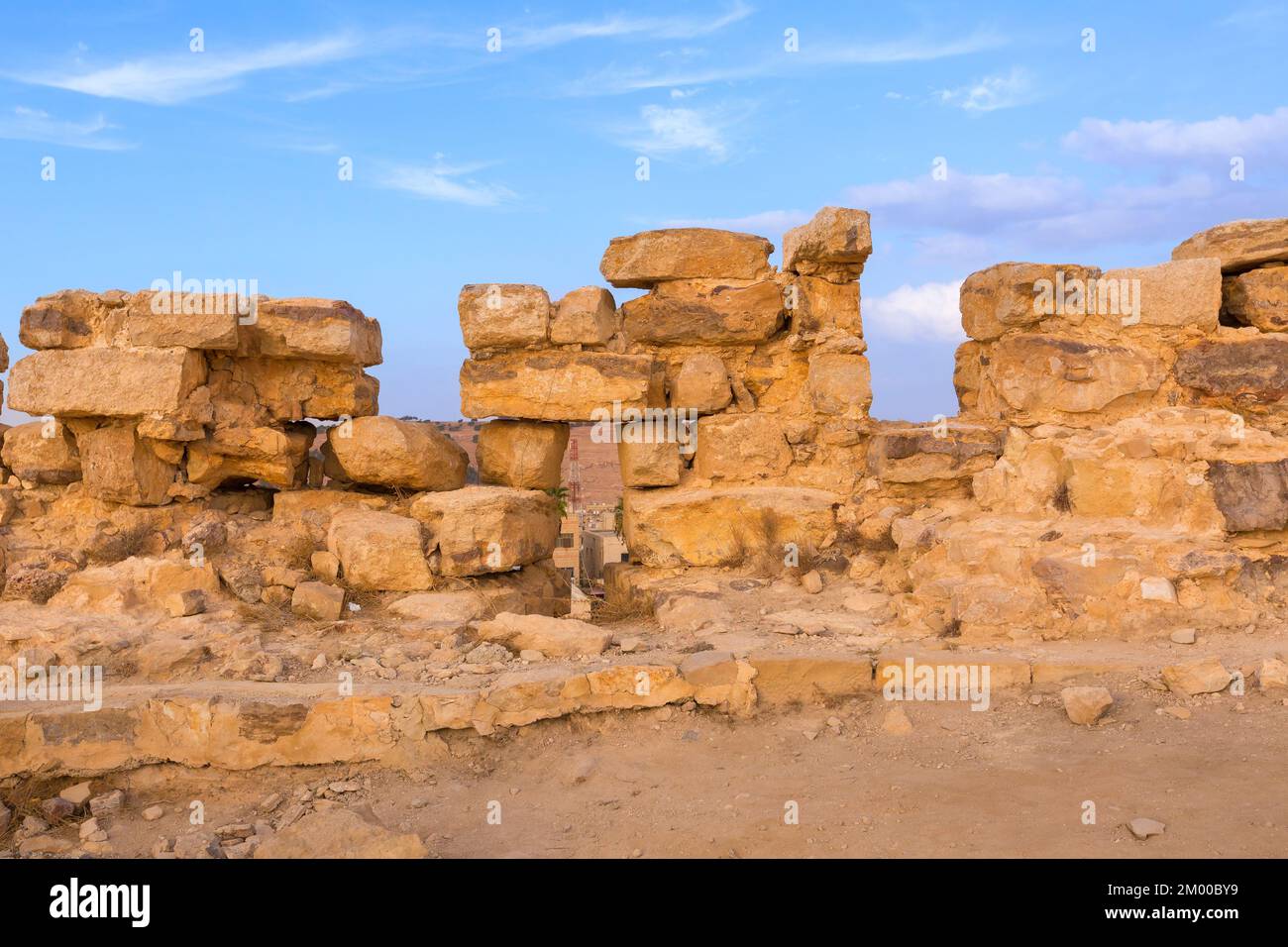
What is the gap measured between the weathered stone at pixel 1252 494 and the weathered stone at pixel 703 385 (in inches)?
111

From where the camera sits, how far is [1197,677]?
4004 mm

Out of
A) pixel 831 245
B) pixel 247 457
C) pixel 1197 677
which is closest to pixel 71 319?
pixel 247 457

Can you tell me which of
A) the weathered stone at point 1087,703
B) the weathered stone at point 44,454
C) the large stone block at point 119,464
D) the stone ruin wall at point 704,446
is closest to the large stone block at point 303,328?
the stone ruin wall at point 704,446

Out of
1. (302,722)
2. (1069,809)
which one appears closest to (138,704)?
(302,722)

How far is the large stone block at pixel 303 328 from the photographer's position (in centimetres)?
603

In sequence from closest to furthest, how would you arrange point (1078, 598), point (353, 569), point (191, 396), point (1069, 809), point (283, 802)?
point (1069, 809), point (283, 802), point (1078, 598), point (353, 569), point (191, 396)

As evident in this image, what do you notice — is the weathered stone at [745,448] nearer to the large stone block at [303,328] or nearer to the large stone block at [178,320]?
the large stone block at [303,328]

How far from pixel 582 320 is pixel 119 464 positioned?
292 cm

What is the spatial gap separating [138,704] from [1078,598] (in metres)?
4.26

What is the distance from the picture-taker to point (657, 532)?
613cm

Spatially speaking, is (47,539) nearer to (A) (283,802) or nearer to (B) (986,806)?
(A) (283,802)

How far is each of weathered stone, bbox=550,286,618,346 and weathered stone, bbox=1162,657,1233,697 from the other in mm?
3672

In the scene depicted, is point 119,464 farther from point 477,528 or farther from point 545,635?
point 545,635

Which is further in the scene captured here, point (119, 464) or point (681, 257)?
point (681, 257)
